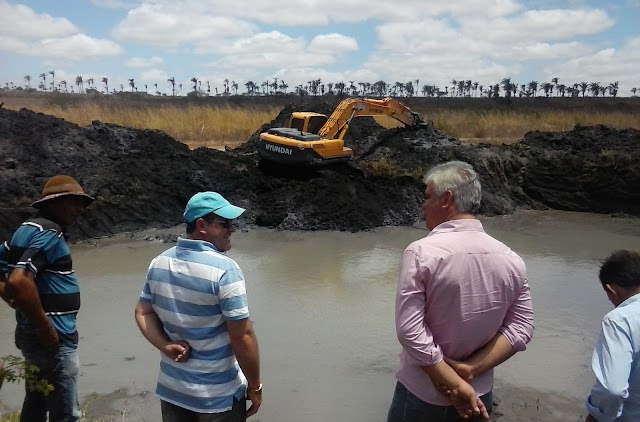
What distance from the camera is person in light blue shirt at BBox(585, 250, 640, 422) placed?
2201 mm

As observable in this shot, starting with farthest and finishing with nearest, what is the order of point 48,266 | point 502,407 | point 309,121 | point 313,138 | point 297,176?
point 309,121, point 297,176, point 313,138, point 502,407, point 48,266

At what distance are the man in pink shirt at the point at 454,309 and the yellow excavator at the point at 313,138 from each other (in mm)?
10581

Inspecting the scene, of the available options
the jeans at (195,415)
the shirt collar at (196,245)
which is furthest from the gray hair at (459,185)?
the jeans at (195,415)

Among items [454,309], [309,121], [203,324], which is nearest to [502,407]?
[454,309]

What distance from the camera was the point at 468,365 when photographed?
230 centimetres

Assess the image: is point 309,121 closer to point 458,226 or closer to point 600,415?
point 458,226

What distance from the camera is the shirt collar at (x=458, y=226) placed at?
2.34 meters

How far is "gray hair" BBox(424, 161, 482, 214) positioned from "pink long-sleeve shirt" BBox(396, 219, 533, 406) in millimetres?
78

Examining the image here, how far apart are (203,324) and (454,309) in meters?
1.06

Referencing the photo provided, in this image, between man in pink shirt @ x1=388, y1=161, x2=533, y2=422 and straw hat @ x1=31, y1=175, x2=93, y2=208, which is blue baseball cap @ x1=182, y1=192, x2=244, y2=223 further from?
straw hat @ x1=31, y1=175, x2=93, y2=208

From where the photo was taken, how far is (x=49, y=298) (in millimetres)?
3010

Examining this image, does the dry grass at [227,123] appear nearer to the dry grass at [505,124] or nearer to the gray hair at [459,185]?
the dry grass at [505,124]

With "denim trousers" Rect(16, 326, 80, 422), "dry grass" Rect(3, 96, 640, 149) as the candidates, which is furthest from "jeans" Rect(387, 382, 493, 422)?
"dry grass" Rect(3, 96, 640, 149)

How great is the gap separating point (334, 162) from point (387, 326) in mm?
7306
